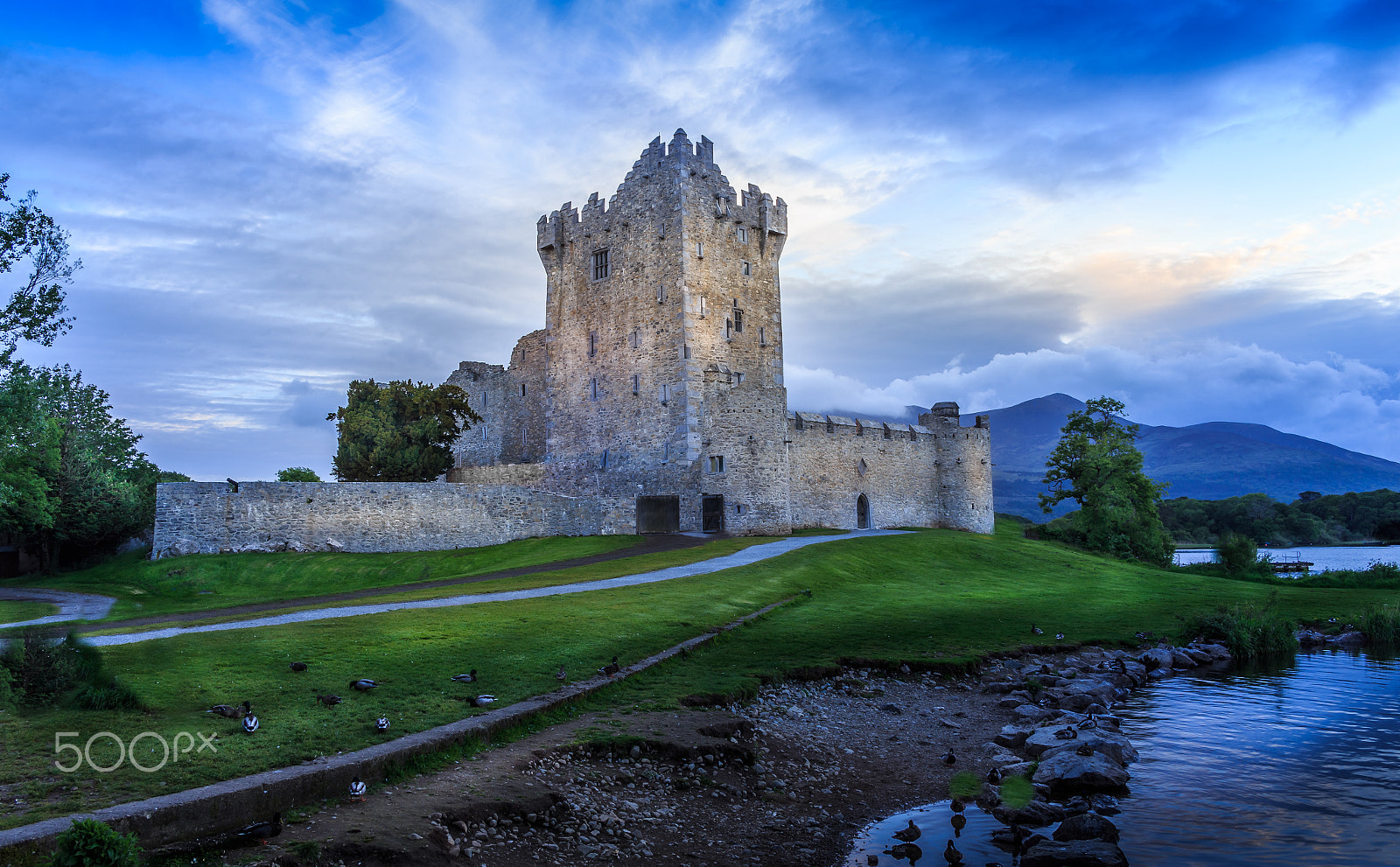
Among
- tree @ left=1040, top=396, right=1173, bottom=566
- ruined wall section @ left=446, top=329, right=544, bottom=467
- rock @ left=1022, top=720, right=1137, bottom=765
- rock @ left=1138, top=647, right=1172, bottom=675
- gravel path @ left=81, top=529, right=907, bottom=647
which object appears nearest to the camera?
rock @ left=1022, top=720, right=1137, bottom=765

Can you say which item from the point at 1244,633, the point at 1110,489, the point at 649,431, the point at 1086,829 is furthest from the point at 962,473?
the point at 1086,829

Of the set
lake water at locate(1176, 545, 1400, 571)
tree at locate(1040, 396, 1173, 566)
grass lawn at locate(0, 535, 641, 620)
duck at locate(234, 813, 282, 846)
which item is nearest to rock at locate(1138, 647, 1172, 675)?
duck at locate(234, 813, 282, 846)

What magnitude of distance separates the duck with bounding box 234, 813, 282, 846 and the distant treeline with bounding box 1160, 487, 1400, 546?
99517 mm

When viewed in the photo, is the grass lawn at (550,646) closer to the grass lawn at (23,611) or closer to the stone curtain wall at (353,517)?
the grass lawn at (23,611)

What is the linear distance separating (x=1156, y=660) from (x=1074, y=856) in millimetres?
13081

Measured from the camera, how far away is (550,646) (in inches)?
561

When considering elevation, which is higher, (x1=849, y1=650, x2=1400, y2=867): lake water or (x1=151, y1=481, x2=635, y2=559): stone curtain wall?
(x1=151, y1=481, x2=635, y2=559): stone curtain wall

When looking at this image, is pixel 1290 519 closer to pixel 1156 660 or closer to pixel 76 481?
pixel 1156 660

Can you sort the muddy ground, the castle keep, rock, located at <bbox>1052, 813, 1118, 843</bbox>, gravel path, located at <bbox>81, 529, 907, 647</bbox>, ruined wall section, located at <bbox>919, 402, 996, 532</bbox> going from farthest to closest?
ruined wall section, located at <bbox>919, 402, 996, 532</bbox>
the castle keep
gravel path, located at <bbox>81, 529, 907, 647</bbox>
rock, located at <bbox>1052, 813, 1118, 843</bbox>
the muddy ground

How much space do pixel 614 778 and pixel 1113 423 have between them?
154ft

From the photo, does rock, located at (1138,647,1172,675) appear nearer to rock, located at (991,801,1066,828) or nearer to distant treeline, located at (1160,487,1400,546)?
rock, located at (991,801,1066,828)

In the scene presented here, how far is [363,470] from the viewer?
45.5 metres

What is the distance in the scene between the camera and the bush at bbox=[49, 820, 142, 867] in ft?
16.9

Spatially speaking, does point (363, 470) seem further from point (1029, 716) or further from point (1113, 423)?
point (1113, 423)
